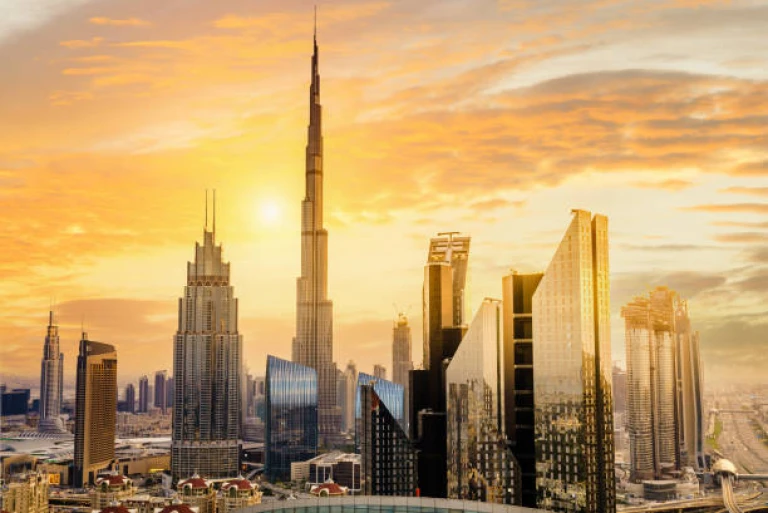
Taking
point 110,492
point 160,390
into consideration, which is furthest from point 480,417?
point 160,390

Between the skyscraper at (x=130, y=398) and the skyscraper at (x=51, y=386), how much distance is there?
42.9 feet

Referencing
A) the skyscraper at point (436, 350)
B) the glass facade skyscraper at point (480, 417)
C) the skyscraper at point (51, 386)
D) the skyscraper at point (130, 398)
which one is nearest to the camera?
the glass facade skyscraper at point (480, 417)

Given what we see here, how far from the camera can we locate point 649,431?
7900cm

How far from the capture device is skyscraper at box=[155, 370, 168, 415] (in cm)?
13450

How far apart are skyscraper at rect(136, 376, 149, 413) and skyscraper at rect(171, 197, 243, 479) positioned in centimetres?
2715

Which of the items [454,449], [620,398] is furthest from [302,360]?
[454,449]

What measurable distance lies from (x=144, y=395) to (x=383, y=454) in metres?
89.9

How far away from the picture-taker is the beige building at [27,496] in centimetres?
5853

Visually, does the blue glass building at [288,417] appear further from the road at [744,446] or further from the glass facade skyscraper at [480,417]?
the glass facade skyscraper at [480,417]

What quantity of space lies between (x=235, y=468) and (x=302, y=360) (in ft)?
66.0

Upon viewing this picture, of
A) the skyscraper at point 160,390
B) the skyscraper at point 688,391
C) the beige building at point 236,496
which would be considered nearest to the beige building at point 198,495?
the beige building at point 236,496

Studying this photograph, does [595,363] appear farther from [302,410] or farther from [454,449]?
[302,410]

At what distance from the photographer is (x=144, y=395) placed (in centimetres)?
13700

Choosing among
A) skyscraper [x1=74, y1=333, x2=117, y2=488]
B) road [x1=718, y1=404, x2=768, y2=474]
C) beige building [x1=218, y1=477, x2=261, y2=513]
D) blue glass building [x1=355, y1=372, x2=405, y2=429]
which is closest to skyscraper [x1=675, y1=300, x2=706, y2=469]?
road [x1=718, y1=404, x2=768, y2=474]
